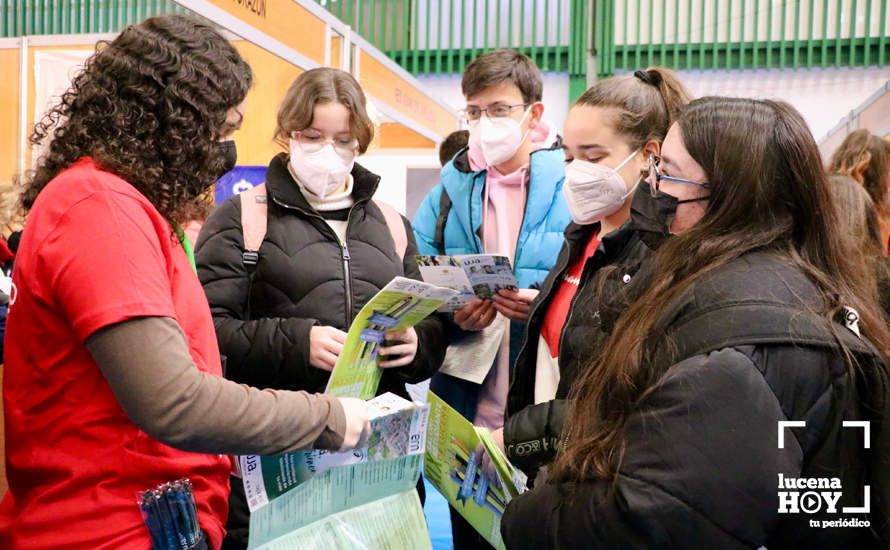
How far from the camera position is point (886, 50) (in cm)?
1025

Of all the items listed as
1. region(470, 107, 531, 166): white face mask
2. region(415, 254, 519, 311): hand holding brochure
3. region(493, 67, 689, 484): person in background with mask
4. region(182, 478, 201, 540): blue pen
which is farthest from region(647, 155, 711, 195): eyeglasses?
region(470, 107, 531, 166): white face mask

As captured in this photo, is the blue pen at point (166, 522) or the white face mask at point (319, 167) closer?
the blue pen at point (166, 522)

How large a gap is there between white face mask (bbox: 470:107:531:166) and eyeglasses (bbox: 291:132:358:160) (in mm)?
572

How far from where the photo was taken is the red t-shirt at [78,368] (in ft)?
3.66

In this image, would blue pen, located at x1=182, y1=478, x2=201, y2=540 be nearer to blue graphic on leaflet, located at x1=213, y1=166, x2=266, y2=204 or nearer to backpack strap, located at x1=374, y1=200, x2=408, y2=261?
backpack strap, located at x1=374, y1=200, x2=408, y2=261

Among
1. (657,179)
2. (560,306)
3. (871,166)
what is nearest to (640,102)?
(560,306)

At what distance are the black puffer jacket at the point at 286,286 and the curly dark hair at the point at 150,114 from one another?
0.74m

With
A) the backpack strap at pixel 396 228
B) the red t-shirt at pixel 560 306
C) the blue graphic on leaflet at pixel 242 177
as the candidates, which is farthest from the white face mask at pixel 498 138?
the blue graphic on leaflet at pixel 242 177

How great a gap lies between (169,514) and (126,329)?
295 mm

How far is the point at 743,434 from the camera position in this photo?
3.47 ft

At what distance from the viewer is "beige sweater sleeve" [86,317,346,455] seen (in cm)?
110

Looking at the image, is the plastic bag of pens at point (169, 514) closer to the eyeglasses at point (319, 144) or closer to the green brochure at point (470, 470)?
the green brochure at point (470, 470)

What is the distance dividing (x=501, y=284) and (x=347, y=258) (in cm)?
41

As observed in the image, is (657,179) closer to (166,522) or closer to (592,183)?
(592,183)
